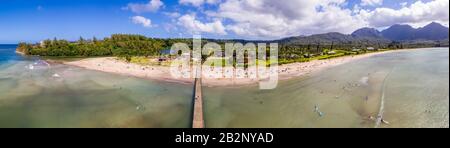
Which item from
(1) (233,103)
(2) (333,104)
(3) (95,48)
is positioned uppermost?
(3) (95,48)

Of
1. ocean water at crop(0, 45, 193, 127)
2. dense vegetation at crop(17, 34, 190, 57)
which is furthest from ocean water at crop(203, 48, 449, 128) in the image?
dense vegetation at crop(17, 34, 190, 57)

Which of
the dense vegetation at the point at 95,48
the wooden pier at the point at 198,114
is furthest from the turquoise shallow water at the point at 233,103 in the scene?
the dense vegetation at the point at 95,48

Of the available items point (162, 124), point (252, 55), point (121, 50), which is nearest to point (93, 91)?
point (162, 124)

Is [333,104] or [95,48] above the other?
[95,48]

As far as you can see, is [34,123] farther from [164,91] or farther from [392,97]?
[392,97]

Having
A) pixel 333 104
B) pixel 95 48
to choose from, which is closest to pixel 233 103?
pixel 333 104

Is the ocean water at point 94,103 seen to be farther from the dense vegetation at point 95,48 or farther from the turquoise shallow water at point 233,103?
the dense vegetation at point 95,48

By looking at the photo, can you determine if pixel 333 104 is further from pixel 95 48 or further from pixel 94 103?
pixel 95 48
